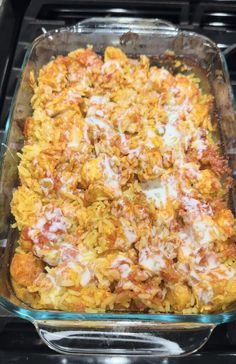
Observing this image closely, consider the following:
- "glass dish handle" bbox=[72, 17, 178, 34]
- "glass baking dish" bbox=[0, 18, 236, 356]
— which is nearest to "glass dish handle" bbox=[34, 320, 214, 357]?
"glass baking dish" bbox=[0, 18, 236, 356]

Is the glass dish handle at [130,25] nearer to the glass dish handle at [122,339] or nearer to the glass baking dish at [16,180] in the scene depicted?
the glass baking dish at [16,180]

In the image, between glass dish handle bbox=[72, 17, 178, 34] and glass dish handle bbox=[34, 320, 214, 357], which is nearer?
glass dish handle bbox=[34, 320, 214, 357]

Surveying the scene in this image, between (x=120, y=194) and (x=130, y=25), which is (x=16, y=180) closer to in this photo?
(x=120, y=194)

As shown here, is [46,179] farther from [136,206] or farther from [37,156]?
[136,206]

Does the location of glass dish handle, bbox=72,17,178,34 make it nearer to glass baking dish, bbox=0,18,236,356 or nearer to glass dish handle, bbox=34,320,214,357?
glass baking dish, bbox=0,18,236,356

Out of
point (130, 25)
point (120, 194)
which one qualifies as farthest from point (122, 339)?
point (130, 25)

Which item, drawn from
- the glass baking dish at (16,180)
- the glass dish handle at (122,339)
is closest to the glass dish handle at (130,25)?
the glass baking dish at (16,180)
